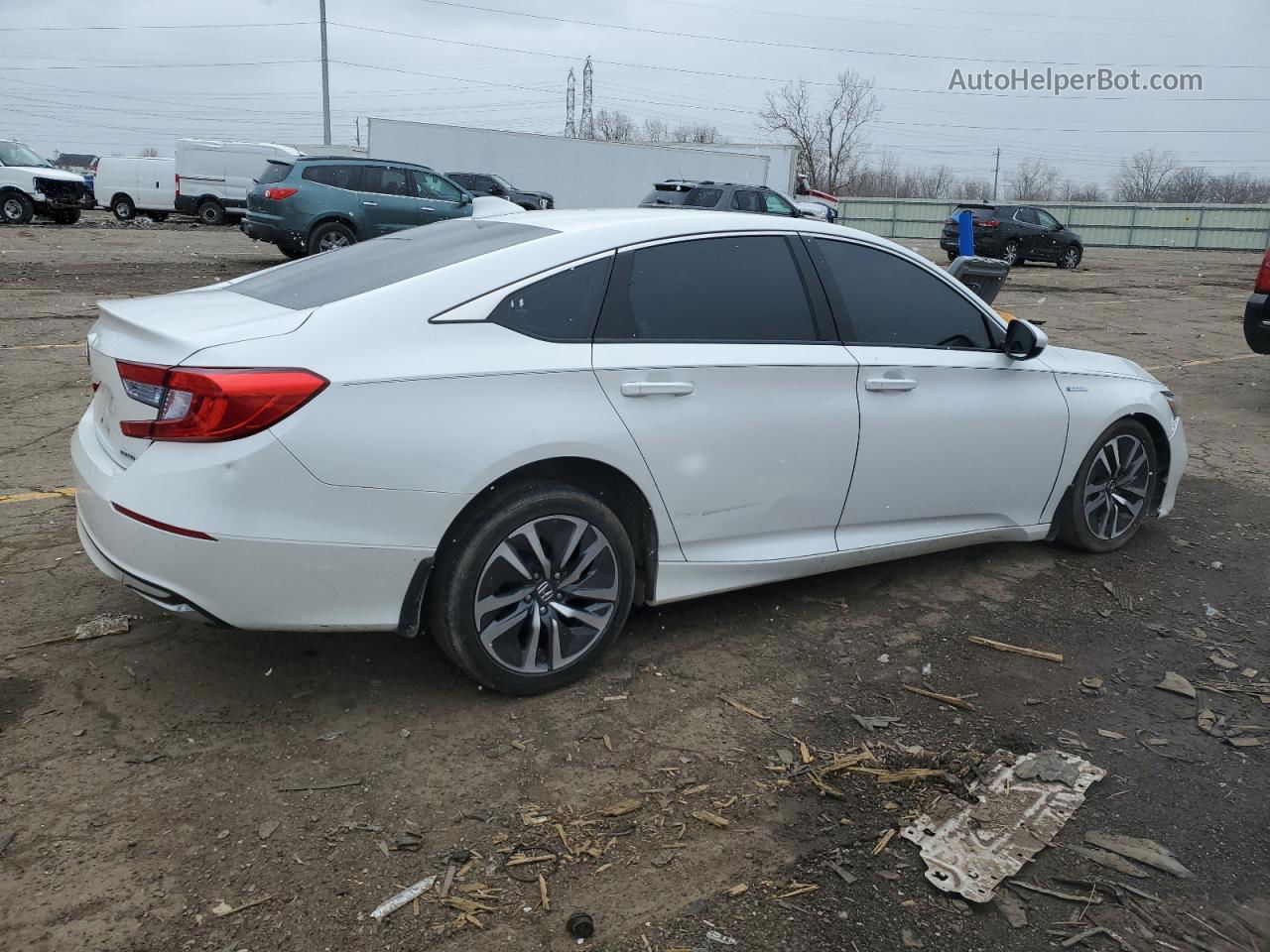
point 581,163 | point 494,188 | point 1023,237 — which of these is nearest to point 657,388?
point 494,188

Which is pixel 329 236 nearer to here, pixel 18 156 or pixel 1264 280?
pixel 1264 280

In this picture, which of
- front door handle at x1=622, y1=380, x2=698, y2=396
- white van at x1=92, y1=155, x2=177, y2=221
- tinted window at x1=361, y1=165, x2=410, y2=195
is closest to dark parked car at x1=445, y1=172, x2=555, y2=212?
white van at x1=92, y1=155, x2=177, y2=221

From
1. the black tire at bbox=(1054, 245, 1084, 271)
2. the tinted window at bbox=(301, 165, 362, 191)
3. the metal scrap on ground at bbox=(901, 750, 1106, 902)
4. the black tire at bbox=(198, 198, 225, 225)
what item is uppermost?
the tinted window at bbox=(301, 165, 362, 191)

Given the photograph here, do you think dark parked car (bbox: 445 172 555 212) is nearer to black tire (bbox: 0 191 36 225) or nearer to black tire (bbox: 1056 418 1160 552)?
black tire (bbox: 0 191 36 225)

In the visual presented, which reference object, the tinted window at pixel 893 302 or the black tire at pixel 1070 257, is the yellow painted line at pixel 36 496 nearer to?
the tinted window at pixel 893 302

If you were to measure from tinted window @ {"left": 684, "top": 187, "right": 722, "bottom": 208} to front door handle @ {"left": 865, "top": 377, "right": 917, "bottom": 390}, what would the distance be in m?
16.9

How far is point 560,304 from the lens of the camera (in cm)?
347

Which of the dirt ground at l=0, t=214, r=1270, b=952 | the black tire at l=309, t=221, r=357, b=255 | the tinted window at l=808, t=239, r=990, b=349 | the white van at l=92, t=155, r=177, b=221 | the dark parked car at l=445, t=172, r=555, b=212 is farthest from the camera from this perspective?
the white van at l=92, t=155, r=177, b=221

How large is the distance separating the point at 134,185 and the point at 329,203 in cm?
1912

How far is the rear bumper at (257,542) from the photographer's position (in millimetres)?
2906

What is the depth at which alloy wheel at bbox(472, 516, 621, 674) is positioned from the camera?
3.31 m

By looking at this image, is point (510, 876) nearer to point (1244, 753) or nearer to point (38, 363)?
point (1244, 753)

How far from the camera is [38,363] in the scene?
8625 millimetres

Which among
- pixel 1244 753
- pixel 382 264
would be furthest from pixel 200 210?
pixel 1244 753
